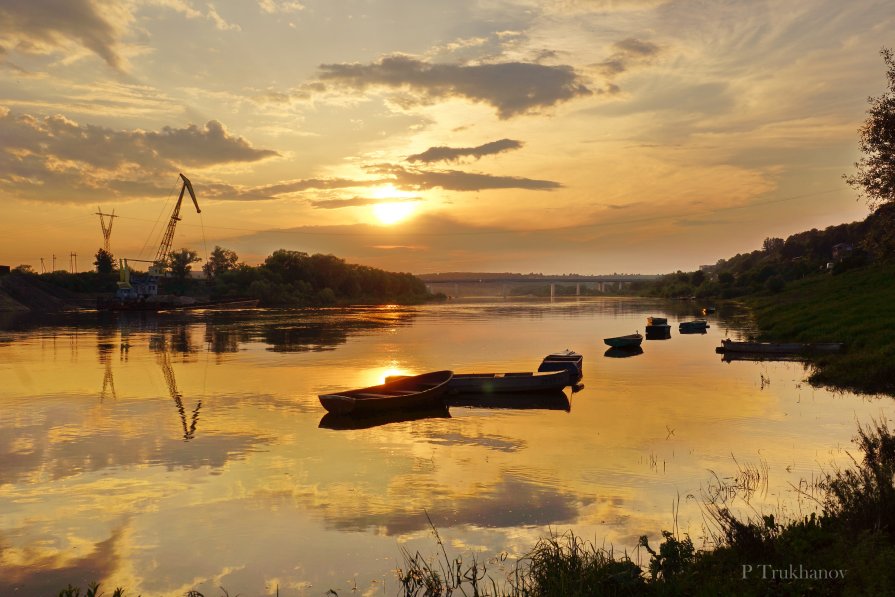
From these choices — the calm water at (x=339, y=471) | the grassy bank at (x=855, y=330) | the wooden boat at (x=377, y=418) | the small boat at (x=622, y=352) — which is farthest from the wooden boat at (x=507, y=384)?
the small boat at (x=622, y=352)

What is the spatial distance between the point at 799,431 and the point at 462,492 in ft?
51.4

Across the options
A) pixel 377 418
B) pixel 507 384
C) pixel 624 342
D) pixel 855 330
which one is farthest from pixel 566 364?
pixel 855 330

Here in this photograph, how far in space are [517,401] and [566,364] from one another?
298 inches

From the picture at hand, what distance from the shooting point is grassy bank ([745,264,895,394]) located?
116 ft

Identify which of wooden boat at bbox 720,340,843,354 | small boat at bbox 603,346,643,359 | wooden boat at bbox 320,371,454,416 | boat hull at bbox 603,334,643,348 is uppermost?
wooden boat at bbox 720,340,843,354

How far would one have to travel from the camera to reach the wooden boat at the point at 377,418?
29.3m

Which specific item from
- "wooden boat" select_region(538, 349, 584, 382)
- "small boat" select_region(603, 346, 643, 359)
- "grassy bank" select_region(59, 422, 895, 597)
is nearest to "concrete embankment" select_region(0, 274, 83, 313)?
"small boat" select_region(603, 346, 643, 359)

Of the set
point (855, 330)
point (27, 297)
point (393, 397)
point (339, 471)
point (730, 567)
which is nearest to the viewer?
point (730, 567)

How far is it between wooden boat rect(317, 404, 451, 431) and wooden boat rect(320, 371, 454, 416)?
29 centimetres

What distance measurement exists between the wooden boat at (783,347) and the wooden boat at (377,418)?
3058 centimetres

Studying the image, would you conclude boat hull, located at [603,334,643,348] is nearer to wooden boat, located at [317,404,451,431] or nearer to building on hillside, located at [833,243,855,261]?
wooden boat, located at [317,404,451,431]

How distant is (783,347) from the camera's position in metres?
50.8

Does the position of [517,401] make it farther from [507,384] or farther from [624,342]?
[624,342]

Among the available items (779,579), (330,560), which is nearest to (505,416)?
(330,560)
